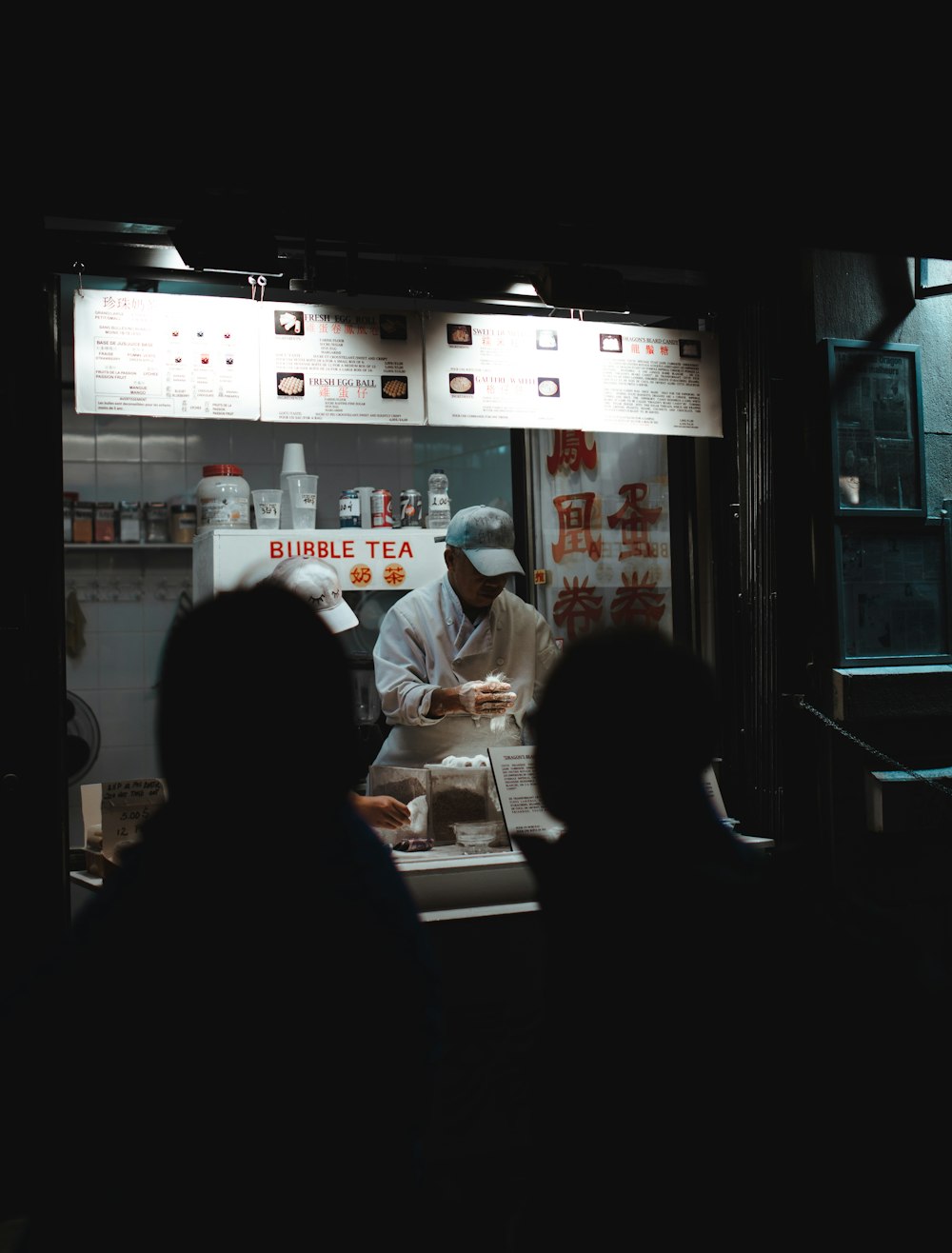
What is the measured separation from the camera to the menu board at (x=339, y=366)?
3.71 m

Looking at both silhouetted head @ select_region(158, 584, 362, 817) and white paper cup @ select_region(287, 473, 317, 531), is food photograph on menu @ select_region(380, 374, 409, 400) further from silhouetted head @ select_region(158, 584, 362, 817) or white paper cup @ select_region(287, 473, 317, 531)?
silhouetted head @ select_region(158, 584, 362, 817)

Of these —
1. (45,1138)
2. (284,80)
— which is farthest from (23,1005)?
(284,80)

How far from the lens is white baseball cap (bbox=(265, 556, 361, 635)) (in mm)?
4191

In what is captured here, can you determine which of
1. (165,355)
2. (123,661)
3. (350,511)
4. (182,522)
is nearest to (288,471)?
(350,511)

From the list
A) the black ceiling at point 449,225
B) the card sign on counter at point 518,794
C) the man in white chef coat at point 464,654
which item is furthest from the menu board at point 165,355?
the card sign on counter at point 518,794

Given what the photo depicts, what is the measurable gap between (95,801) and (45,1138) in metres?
2.38

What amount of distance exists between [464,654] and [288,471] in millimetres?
1094

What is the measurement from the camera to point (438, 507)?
15.5 ft

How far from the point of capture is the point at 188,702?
129 cm

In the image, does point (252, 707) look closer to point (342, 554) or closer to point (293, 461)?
point (342, 554)

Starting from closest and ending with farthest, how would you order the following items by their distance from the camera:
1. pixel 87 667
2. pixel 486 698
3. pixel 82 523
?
1. pixel 486 698
2. pixel 82 523
3. pixel 87 667

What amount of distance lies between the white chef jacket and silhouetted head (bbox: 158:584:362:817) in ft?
10.2

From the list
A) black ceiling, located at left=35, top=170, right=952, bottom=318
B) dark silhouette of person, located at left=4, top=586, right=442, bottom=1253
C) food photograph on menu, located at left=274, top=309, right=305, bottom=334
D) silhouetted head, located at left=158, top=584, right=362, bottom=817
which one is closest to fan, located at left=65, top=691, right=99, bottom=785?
black ceiling, located at left=35, top=170, right=952, bottom=318

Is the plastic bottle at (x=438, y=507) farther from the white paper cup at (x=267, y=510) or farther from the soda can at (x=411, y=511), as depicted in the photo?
the white paper cup at (x=267, y=510)
